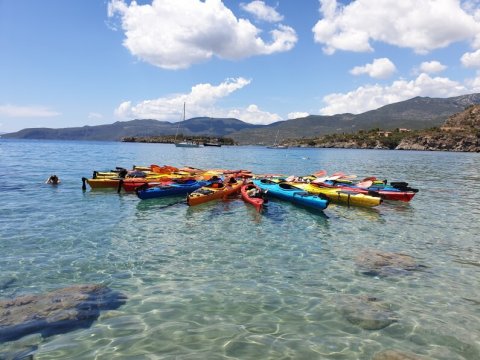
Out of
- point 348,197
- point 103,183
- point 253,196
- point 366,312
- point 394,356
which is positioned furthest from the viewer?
point 103,183

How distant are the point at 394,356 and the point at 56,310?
321 inches

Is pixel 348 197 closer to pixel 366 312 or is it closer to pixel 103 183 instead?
pixel 366 312

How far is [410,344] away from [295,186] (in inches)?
813

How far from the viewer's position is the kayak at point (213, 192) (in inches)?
945

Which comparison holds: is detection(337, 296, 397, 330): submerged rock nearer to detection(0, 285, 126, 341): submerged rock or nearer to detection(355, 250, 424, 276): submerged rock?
detection(355, 250, 424, 276): submerged rock

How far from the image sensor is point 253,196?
25.0 metres

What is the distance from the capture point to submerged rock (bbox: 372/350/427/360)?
24.5 ft

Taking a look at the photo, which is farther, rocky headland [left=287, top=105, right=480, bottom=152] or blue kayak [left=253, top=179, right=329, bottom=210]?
rocky headland [left=287, top=105, right=480, bottom=152]

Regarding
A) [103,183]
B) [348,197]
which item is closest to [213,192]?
[348,197]

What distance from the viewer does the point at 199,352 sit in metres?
7.69

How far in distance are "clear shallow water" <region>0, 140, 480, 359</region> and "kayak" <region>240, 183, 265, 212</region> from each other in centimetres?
123

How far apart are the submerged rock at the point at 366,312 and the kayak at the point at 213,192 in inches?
591

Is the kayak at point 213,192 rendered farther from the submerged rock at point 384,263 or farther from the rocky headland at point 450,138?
the rocky headland at point 450,138

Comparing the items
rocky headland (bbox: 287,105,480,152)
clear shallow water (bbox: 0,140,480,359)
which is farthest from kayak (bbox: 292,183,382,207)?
rocky headland (bbox: 287,105,480,152)
